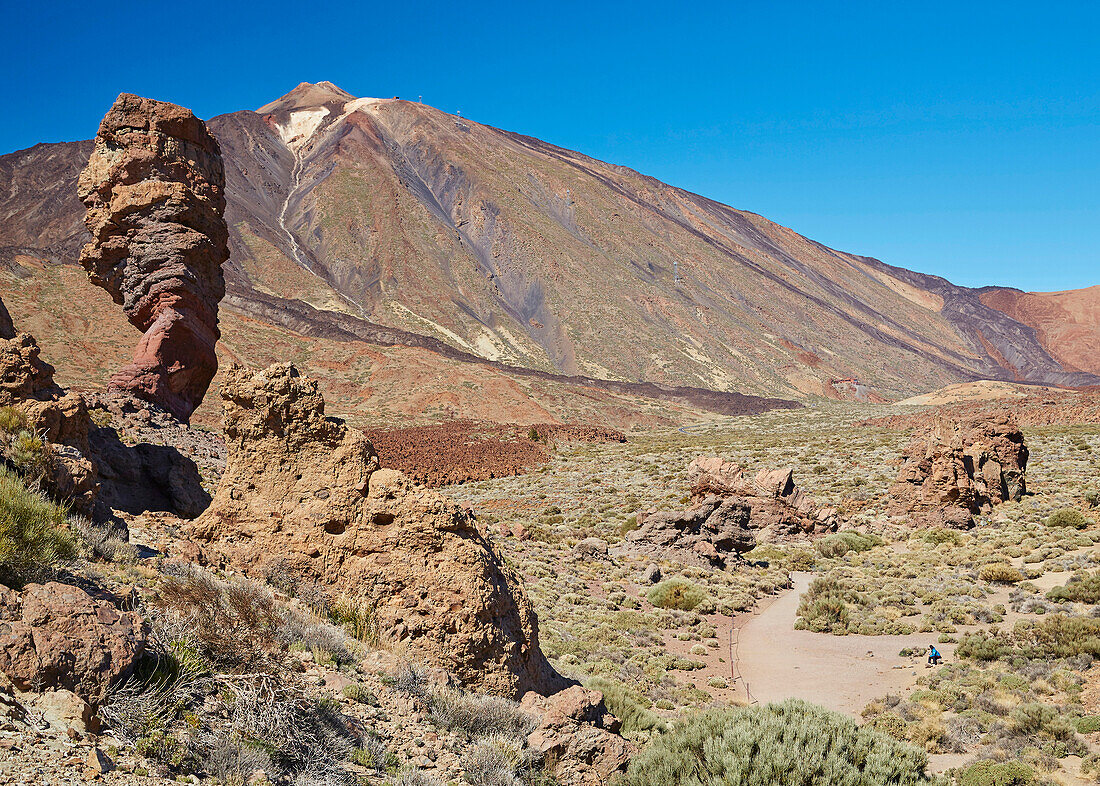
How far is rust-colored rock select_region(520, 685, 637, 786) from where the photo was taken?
5750 millimetres

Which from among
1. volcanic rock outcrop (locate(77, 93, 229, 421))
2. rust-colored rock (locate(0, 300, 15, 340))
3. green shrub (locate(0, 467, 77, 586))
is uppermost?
volcanic rock outcrop (locate(77, 93, 229, 421))

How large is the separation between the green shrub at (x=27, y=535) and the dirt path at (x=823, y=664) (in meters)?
10.3

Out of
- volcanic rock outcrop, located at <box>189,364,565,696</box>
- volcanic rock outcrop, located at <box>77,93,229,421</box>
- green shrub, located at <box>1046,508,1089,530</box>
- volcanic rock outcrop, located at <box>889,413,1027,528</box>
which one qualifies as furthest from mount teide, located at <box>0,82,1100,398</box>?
volcanic rock outcrop, located at <box>189,364,565,696</box>

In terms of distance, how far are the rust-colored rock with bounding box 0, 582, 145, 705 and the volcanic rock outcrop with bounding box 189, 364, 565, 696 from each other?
290cm

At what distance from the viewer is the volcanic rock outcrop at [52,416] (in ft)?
21.0

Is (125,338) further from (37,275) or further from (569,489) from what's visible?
(569,489)

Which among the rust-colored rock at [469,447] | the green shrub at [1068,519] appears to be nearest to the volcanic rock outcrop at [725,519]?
the green shrub at [1068,519]

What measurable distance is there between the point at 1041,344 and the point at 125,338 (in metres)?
176

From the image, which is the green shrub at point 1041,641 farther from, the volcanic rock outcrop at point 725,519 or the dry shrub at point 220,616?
the dry shrub at point 220,616

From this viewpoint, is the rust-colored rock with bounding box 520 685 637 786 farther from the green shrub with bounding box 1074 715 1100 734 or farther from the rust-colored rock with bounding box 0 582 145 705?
the green shrub with bounding box 1074 715 1100 734

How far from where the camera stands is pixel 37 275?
53.7 metres

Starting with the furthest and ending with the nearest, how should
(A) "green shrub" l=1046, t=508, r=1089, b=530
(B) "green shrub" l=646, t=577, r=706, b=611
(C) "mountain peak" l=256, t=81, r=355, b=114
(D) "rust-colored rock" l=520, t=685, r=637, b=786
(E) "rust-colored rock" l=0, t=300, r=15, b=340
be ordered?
(C) "mountain peak" l=256, t=81, r=355, b=114 → (A) "green shrub" l=1046, t=508, r=1089, b=530 → (B) "green shrub" l=646, t=577, r=706, b=611 → (E) "rust-colored rock" l=0, t=300, r=15, b=340 → (D) "rust-colored rock" l=520, t=685, r=637, b=786

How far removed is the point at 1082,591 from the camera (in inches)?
576

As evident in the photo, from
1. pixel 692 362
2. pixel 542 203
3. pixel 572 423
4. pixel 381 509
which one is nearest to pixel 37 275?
pixel 572 423
